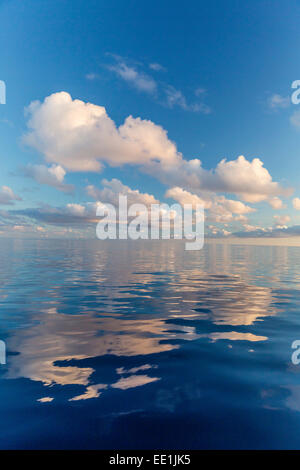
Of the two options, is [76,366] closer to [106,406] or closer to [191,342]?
[106,406]

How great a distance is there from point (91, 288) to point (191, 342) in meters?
15.3

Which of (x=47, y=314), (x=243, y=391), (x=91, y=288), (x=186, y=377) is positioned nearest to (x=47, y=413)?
(x=186, y=377)

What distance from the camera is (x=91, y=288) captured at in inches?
974

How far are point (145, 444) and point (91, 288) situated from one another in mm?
20029

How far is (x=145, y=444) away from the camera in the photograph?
5.57m

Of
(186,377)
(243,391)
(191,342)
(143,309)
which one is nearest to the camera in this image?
(243,391)

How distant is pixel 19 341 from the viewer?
11.6m

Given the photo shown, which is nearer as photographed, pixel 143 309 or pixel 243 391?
pixel 243 391

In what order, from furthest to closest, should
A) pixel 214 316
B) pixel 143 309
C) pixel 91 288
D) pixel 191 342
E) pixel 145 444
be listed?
pixel 91 288 < pixel 143 309 < pixel 214 316 < pixel 191 342 < pixel 145 444
